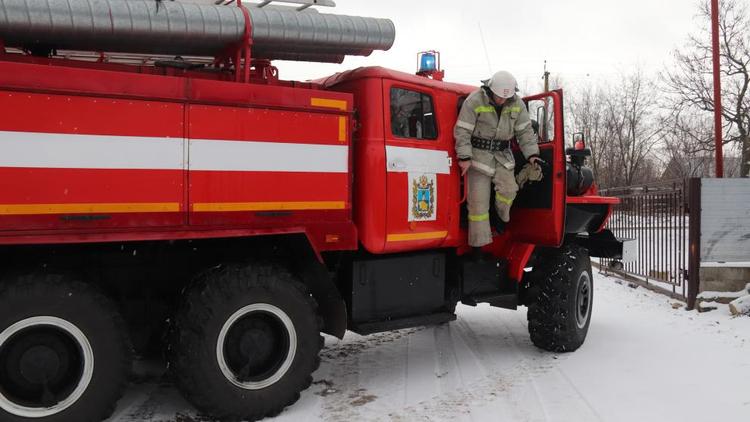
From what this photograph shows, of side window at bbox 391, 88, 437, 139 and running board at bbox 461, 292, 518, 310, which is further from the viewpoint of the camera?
running board at bbox 461, 292, 518, 310

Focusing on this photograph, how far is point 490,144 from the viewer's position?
571cm

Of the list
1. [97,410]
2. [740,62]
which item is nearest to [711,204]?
[97,410]

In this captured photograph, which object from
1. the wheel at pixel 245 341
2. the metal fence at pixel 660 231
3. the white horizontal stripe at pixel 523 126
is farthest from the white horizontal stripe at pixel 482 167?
the metal fence at pixel 660 231

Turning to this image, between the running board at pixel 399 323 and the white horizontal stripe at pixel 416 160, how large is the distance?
1.25 m

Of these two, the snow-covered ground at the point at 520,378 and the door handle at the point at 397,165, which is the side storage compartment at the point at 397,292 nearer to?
the snow-covered ground at the point at 520,378

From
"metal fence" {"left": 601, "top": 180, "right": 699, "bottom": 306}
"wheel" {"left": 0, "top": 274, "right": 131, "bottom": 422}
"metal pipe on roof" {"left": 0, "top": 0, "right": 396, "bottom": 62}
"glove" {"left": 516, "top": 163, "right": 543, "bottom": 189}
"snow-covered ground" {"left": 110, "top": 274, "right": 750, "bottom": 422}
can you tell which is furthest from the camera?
"metal fence" {"left": 601, "top": 180, "right": 699, "bottom": 306}

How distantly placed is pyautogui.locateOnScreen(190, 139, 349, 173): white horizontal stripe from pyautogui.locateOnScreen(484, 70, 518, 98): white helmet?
169cm

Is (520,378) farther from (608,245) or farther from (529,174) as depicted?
(608,245)

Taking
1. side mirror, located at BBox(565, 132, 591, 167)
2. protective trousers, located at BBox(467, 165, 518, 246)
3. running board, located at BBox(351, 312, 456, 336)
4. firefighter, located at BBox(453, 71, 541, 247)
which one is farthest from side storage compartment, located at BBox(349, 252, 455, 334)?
side mirror, located at BBox(565, 132, 591, 167)

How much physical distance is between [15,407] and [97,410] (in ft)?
1.48

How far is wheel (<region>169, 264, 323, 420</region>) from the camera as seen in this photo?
4.23m

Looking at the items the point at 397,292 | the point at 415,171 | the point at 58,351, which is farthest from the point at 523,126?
the point at 58,351

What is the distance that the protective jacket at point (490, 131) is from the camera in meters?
5.54

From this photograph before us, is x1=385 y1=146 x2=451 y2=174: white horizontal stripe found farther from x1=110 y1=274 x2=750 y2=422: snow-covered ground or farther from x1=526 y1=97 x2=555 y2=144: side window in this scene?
x1=110 y1=274 x2=750 y2=422: snow-covered ground
